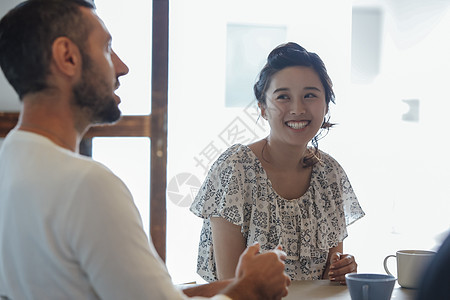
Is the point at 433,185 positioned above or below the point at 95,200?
below

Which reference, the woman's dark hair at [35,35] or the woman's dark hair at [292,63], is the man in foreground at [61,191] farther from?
the woman's dark hair at [292,63]

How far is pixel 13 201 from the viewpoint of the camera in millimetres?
803

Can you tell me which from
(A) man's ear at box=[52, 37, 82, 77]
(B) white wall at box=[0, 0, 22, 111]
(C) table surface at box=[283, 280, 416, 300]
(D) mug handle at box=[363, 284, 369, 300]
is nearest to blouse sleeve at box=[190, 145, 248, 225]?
(C) table surface at box=[283, 280, 416, 300]

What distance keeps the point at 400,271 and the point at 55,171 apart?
92 cm

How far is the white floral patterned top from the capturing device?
168 centimetres

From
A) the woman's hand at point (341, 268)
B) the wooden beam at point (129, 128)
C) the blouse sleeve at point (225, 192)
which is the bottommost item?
the woman's hand at point (341, 268)

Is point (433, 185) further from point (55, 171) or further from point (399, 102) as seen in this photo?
point (55, 171)

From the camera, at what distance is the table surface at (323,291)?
4.00ft

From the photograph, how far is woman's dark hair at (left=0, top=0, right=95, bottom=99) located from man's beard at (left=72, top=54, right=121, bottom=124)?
5 cm

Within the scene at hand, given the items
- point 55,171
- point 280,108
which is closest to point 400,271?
point 280,108

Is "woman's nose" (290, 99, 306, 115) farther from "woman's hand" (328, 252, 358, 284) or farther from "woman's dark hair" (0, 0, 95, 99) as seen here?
"woman's dark hair" (0, 0, 95, 99)

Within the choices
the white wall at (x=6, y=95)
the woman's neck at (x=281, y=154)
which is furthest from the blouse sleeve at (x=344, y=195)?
the white wall at (x=6, y=95)

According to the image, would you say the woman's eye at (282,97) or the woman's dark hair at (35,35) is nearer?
the woman's dark hair at (35,35)

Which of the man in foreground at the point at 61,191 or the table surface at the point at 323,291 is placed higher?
the man in foreground at the point at 61,191
